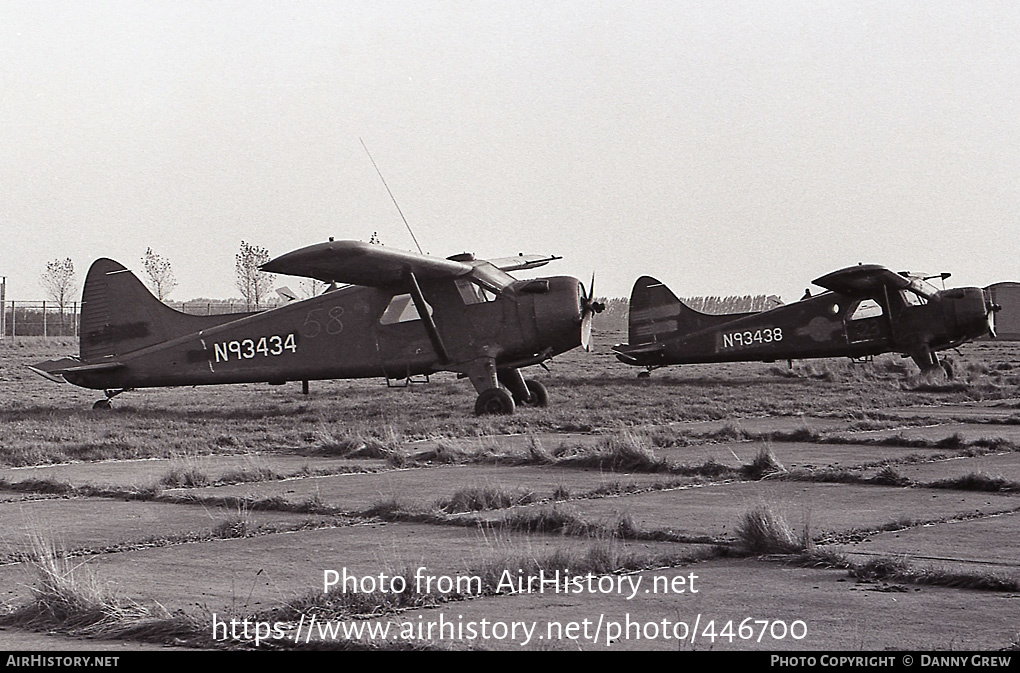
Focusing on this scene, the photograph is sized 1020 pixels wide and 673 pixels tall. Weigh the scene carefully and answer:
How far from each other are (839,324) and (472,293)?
12.1 m

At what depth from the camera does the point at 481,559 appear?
6.52 metres

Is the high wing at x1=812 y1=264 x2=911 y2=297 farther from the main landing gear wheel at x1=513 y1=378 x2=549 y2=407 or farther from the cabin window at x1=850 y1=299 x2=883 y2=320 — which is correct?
the main landing gear wheel at x1=513 y1=378 x2=549 y2=407

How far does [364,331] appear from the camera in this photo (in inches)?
787

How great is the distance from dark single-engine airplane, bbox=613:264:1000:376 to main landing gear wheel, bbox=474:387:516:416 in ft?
38.3

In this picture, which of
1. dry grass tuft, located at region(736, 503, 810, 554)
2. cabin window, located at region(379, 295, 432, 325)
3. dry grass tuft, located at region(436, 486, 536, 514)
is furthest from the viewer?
cabin window, located at region(379, 295, 432, 325)

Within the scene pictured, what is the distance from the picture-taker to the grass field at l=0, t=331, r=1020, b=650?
5.23 m

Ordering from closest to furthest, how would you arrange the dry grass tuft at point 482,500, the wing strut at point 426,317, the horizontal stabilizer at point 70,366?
the dry grass tuft at point 482,500
the wing strut at point 426,317
the horizontal stabilizer at point 70,366

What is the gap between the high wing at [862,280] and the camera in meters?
27.4

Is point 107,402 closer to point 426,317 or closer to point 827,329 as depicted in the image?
point 426,317

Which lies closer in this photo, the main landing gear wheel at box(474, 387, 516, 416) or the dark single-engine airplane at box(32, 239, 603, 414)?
the main landing gear wheel at box(474, 387, 516, 416)

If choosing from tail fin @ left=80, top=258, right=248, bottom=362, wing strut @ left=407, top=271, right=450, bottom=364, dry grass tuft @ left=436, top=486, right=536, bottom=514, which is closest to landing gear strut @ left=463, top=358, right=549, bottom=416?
wing strut @ left=407, top=271, right=450, bottom=364

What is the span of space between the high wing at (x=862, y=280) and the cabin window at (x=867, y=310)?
0.78 ft

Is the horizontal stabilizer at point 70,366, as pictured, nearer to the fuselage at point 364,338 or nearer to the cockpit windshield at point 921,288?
the fuselage at point 364,338

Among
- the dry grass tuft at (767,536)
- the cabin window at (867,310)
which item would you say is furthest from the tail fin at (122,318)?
the dry grass tuft at (767,536)
